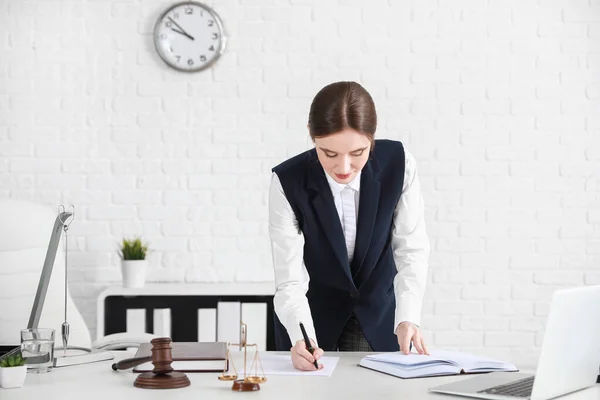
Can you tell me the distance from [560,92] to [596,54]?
0.79ft

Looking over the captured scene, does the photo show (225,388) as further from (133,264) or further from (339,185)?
(133,264)

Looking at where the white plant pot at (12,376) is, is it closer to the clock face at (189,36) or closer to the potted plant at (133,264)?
the potted plant at (133,264)

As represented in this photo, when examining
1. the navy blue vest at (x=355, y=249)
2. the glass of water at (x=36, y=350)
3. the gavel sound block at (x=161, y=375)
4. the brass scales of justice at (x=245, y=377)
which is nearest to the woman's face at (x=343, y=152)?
the navy blue vest at (x=355, y=249)

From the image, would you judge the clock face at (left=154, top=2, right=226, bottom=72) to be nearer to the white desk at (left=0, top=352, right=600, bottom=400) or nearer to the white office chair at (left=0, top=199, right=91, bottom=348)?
the white office chair at (left=0, top=199, right=91, bottom=348)

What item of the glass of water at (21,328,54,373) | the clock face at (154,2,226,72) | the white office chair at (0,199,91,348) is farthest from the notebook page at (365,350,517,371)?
the clock face at (154,2,226,72)

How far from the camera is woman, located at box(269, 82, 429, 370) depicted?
212cm

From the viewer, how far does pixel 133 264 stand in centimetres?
339

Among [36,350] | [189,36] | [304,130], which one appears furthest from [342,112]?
[189,36]

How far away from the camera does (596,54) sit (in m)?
3.65

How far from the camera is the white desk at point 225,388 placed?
1501mm

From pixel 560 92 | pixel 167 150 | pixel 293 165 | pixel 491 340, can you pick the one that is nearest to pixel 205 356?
pixel 293 165

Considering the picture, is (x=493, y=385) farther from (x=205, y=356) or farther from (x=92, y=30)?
(x=92, y=30)

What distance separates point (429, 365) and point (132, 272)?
1.95 m

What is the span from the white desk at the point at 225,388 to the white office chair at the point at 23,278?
108 cm
